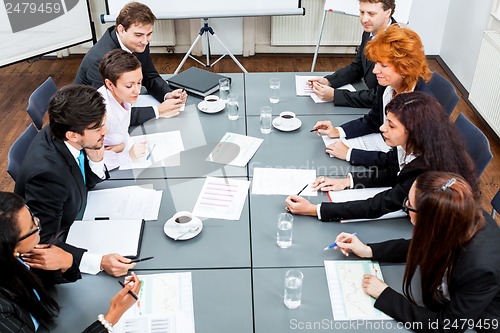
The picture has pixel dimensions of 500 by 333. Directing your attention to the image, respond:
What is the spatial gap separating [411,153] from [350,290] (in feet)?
2.24

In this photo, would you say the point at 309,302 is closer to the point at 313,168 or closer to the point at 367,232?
the point at 367,232

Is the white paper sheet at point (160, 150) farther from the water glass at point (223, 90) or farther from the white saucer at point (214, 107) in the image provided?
the water glass at point (223, 90)

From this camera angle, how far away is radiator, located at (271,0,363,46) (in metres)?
5.46

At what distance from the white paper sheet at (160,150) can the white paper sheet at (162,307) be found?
32.1 inches

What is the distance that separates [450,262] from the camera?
5.52 feet

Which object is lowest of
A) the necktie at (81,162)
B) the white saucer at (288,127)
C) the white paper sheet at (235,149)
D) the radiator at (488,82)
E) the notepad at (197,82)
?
the radiator at (488,82)

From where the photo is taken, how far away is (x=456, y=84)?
512 cm

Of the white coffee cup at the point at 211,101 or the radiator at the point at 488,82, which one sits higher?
the white coffee cup at the point at 211,101

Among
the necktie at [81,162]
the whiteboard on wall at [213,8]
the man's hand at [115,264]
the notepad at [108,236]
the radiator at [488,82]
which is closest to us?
the man's hand at [115,264]

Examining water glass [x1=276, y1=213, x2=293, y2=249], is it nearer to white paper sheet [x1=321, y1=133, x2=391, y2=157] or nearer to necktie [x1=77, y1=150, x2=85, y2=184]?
white paper sheet [x1=321, y1=133, x2=391, y2=157]

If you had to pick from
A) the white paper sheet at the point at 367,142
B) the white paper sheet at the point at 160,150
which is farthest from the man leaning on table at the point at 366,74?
the white paper sheet at the point at 160,150

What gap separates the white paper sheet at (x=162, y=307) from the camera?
1.73 m

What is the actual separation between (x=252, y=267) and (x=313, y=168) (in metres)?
0.78

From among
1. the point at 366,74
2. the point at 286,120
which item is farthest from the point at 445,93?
the point at 286,120
